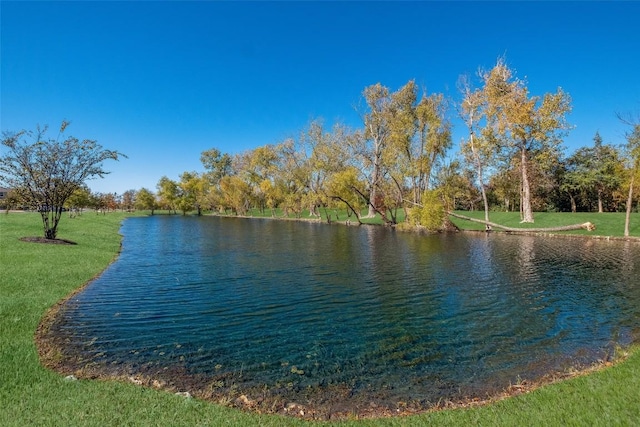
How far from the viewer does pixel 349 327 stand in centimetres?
1173

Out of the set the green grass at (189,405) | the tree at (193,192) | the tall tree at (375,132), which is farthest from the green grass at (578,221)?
the tree at (193,192)

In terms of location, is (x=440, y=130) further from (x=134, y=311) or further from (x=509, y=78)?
(x=134, y=311)

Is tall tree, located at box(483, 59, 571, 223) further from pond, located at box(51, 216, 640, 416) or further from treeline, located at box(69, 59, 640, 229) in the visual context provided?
pond, located at box(51, 216, 640, 416)

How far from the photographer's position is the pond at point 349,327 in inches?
318

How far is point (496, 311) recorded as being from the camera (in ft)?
43.8

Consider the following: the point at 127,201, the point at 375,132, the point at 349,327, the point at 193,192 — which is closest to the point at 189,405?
the point at 349,327

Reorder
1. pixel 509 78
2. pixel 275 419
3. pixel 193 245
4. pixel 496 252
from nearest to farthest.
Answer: pixel 275 419
pixel 496 252
pixel 193 245
pixel 509 78

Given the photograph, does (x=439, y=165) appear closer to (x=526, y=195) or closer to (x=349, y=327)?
(x=526, y=195)

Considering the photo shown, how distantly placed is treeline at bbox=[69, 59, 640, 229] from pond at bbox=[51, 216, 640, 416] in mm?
25577

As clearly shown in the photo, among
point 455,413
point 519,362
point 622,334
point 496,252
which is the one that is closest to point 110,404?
point 455,413

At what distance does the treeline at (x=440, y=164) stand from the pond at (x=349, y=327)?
1007 inches

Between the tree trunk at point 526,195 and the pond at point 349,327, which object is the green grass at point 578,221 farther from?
the pond at point 349,327

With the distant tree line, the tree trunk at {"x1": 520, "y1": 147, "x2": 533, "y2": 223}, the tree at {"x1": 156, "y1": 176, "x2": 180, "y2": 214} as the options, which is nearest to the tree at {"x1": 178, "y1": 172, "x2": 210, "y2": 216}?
the tree at {"x1": 156, "y1": 176, "x2": 180, "y2": 214}

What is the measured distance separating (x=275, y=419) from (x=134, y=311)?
9263 millimetres
